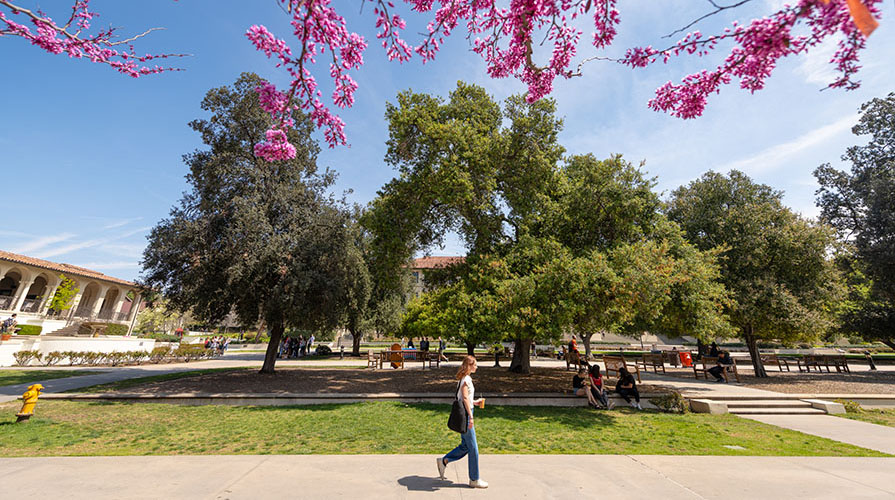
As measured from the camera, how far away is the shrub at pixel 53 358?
20411 mm

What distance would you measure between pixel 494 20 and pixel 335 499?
21.2 ft

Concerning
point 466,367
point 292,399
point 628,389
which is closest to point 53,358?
point 292,399

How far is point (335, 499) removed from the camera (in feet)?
13.6

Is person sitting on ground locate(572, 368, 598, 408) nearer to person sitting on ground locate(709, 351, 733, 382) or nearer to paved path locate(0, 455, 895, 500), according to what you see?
paved path locate(0, 455, 895, 500)

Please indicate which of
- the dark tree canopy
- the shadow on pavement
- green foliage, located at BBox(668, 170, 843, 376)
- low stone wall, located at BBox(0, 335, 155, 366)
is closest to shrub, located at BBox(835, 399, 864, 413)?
green foliage, located at BBox(668, 170, 843, 376)

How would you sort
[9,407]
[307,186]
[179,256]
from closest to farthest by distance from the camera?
[9,407] < [179,256] < [307,186]

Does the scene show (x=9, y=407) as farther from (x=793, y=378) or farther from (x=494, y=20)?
(x=793, y=378)

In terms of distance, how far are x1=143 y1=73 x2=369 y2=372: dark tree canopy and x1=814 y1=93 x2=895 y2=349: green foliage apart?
2929 centimetres

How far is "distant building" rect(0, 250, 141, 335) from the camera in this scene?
106ft

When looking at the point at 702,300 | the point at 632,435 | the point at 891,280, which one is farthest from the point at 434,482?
the point at 891,280

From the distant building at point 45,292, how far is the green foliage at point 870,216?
174ft

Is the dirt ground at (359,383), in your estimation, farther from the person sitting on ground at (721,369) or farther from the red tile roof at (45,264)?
the red tile roof at (45,264)

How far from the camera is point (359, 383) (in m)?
14.4

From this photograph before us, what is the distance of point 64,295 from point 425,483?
45.9m
